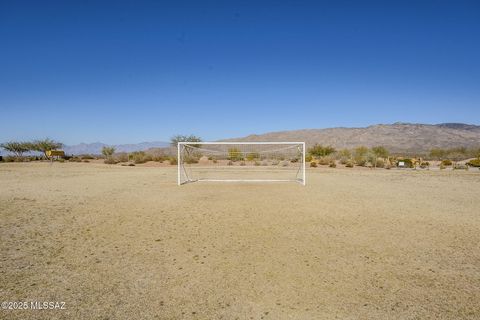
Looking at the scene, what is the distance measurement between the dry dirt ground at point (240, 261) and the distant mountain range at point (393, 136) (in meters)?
83.6

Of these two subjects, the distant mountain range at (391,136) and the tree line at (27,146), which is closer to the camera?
the tree line at (27,146)

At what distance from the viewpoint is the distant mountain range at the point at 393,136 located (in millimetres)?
91625

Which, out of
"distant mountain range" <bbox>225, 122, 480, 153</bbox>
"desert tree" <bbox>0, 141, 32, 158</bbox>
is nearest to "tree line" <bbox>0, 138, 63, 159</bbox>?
"desert tree" <bbox>0, 141, 32, 158</bbox>

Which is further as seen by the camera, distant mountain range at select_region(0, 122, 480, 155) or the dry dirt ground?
distant mountain range at select_region(0, 122, 480, 155)

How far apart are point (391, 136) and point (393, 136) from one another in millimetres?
575

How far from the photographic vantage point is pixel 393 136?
338 feet

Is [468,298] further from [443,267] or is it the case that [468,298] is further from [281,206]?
[281,206]

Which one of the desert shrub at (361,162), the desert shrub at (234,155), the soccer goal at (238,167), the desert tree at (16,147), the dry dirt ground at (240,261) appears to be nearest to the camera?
the dry dirt ground at (240,261)

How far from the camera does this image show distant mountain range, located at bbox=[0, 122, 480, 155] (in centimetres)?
9150

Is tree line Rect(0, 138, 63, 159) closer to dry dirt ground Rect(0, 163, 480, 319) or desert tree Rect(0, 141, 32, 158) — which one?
desert tree Rect(0, 141, 32, 158)

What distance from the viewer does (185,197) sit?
13.1m

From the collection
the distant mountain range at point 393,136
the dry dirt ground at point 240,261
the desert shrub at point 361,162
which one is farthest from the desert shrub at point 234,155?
the distant mountain range at point 393,136

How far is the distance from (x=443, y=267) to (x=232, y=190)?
1051 cm

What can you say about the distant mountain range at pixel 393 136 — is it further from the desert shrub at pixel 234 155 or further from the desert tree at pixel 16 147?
the desert tree at pixel 16 147
